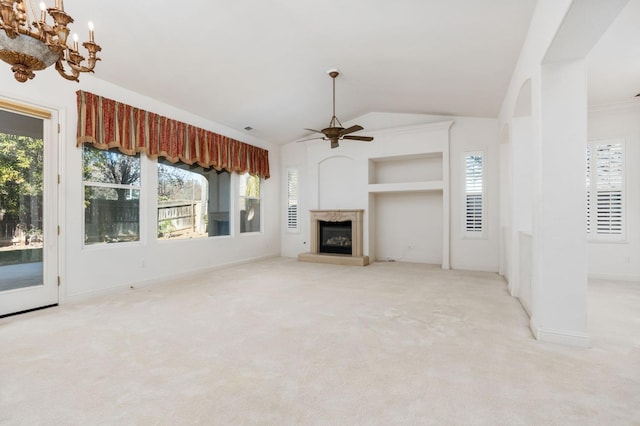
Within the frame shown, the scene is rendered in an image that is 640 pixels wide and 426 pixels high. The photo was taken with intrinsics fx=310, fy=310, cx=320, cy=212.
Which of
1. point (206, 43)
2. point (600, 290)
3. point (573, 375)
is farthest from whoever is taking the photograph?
point (600, 290)

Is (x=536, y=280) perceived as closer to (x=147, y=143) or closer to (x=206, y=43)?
(x=206, y=43)

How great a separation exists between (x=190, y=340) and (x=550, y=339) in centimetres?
314

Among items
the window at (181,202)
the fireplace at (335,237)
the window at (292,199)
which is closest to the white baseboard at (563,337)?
the fireplace at (335,237)

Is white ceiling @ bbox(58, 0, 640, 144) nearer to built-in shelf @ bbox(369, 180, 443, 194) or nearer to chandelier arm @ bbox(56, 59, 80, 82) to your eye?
chandelier arm @ bbox(56, 59, 80, 82)

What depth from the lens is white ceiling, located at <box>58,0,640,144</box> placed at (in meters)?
3.14

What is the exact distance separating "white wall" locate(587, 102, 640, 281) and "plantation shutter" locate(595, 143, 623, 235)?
0.10m

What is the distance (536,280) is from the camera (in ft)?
9.20

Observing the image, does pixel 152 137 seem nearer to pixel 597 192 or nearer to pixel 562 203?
pixel 562 203

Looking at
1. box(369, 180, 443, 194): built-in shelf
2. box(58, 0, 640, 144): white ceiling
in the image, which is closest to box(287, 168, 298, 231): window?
box(369, 180, 443, 194): built-in shelf

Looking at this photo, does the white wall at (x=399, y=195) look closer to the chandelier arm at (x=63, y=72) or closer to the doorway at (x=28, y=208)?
the doorway at (x=28, y=208)

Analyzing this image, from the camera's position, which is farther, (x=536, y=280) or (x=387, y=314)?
(x=387, y=314)

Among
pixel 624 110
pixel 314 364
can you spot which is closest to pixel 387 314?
pixel 314 364

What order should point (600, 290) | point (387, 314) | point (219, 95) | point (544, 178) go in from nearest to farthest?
point (544, 178) < point (387, 314) < point (600, 290) < point (219, 95)

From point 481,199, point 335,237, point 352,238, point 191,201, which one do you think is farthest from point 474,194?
point 191,201
